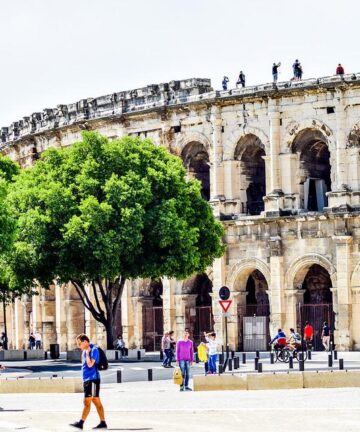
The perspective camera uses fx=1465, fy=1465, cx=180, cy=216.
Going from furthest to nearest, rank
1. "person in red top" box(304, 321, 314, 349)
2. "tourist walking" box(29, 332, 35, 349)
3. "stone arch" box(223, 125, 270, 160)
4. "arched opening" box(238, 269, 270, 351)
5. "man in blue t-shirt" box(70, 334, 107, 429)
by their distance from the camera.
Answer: "tourist walking" box(29, 332, 35, 349), "stone arch" box(223, 125, 270, 160), "arched opening" box(238, 269, 270, 351), "person in red top" box(304, 321, 314, 349), "man in blue t-shirt" box(70, 334, 107, 429)

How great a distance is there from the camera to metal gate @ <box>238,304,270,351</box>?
2635 inches

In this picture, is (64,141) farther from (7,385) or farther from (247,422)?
(247,422)

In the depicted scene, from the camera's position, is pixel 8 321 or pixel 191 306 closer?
pixel 191 306

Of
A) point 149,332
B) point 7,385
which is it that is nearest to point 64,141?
point 149,332

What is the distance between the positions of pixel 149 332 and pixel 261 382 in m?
35.2

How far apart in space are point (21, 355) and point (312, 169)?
15.7 m

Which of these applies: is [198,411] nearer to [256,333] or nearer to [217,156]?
[256,333]

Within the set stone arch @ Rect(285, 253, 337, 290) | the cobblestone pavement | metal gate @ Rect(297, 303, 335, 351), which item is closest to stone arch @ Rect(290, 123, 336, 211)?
stone arch @ Rect(285, 253, 337, 290)

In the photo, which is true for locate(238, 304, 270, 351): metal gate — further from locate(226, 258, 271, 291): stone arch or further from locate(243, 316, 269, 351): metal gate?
locate(226, 258, 271, 291): stone arch

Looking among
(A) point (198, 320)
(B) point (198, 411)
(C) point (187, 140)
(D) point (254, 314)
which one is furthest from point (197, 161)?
(B) point (198, 411)

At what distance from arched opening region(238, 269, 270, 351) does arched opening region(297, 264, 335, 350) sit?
1905 mm

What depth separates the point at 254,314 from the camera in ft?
226

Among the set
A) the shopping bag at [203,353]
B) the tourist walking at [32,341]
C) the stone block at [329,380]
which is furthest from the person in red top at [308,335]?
the stone block at [329,380]

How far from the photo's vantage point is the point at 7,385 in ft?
132
